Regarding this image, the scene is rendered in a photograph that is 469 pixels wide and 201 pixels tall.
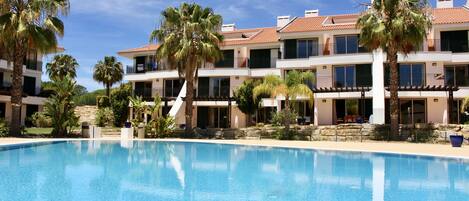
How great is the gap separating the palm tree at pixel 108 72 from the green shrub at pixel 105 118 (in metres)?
13.2

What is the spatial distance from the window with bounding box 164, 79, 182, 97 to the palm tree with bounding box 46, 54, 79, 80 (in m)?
19.1

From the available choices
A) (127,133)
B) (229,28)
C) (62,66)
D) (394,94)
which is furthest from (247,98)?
(62,66)

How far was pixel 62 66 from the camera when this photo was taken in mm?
56062

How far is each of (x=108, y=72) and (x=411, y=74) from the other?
37.0 meters

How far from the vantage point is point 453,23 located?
107ft

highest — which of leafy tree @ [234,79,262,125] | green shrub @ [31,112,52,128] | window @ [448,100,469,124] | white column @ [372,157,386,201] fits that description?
leafy tree @ [234,79,262,125]

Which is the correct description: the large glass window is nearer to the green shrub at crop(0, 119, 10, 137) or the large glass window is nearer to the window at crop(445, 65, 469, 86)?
the window at crop(445, 65, 469, 86)

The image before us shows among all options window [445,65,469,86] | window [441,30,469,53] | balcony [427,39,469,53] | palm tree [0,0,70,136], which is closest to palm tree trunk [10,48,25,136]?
palm tree [0,0,70,136]

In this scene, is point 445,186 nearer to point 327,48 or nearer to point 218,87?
point 327,48

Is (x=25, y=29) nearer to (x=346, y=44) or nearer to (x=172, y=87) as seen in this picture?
(x=172, y=87)

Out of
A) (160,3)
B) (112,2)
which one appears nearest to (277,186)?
(112,2)

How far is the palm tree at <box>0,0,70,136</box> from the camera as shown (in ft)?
92.4

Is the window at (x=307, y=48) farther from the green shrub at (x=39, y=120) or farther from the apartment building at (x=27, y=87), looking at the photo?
the green shrub at (x=39, y=120)

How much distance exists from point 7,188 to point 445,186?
11532 mm
